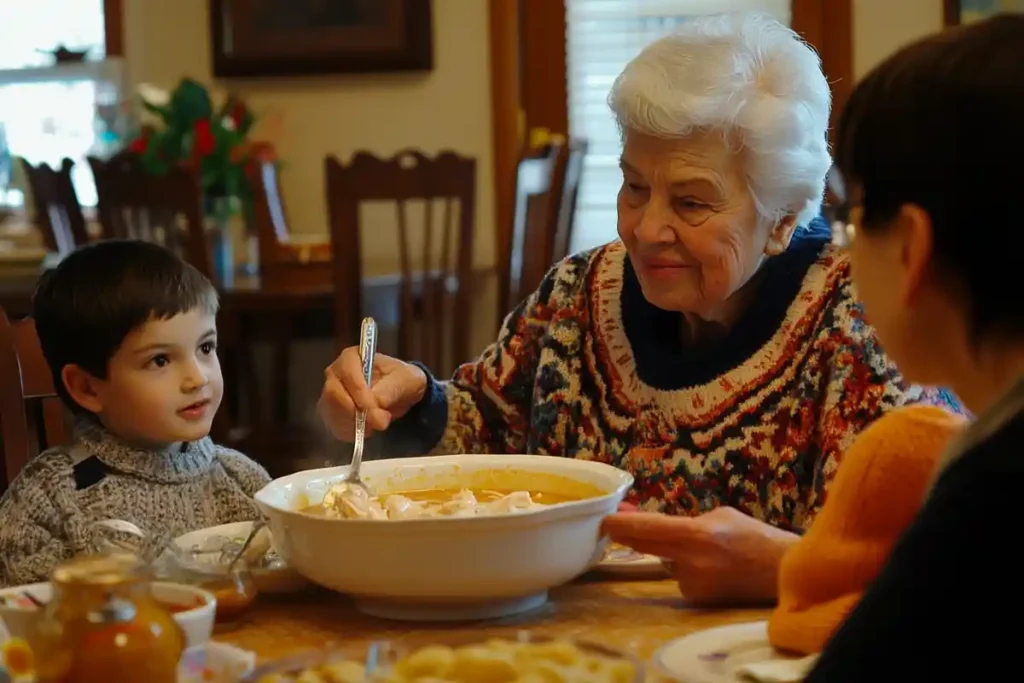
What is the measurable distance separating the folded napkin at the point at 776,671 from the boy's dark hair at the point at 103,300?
871 millimetres

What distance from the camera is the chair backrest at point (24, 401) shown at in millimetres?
1603

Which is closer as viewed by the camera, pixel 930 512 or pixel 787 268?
pixel 930 512

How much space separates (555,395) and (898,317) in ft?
2.84

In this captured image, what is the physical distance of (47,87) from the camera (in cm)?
489

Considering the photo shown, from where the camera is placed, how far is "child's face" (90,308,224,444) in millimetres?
1524

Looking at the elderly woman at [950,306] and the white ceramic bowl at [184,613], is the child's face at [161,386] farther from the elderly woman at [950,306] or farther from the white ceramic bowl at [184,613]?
the elderly woman at [950,306]

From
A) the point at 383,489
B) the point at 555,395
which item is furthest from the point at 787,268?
the point at 383,489

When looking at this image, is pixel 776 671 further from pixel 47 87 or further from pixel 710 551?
pixel 47 87

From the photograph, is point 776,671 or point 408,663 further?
point 776,671

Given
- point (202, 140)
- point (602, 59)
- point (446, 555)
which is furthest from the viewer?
point (602, 59)

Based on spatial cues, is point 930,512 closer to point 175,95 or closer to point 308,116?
point 175,95

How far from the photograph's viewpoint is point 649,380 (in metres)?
1.62

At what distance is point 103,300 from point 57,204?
2.36m

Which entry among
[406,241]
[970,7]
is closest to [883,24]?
[970,7]
